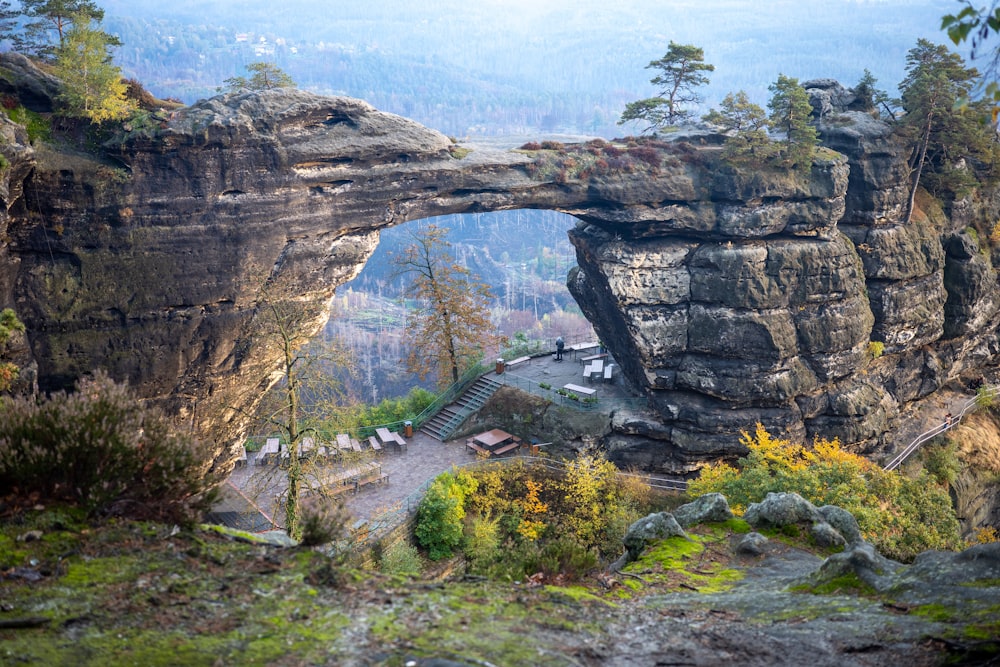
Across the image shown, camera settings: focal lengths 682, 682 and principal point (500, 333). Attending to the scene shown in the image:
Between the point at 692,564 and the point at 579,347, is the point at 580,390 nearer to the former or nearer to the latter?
the point at 579,347

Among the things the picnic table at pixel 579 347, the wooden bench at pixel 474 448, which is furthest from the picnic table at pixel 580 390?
the picnic table at pixel 579 347

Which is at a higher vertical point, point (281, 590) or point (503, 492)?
point (281, 590)

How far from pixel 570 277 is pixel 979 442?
25405 mm

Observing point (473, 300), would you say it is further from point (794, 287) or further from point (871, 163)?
point (871, 163)

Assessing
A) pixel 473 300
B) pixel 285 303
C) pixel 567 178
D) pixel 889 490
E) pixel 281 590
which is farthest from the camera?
pixel 473 300

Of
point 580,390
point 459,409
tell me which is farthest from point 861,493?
point 459,409

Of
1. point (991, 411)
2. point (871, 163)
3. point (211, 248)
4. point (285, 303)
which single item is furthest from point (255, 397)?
point (991, 411)

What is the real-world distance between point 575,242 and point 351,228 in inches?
508

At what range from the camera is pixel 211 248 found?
26.1 metres

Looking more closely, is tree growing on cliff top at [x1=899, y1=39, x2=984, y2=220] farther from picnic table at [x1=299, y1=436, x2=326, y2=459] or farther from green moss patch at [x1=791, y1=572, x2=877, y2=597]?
picnic table at [x1=299, y1=436, x2=326, y2=459]

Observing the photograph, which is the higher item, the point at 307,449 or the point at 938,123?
the point at 938,123

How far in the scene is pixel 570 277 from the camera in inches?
1618

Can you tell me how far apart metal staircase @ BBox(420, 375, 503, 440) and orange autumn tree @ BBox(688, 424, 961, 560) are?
41.9ft

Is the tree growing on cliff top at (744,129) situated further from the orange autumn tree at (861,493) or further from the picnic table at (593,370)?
the orange autumn tree at (861,493)
